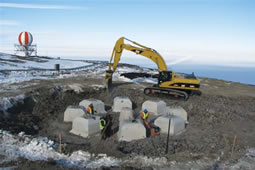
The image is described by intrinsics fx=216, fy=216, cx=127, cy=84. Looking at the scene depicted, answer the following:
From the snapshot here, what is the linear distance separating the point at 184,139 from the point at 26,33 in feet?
152

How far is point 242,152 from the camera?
30.9ft

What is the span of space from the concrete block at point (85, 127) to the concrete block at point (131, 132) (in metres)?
1.62

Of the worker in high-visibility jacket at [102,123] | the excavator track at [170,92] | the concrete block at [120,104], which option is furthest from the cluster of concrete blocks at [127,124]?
the excavator track at [170,92]

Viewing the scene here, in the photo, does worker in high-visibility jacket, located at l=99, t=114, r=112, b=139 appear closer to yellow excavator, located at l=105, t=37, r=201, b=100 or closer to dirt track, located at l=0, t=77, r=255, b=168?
dirt track, located at l=0, t=77, r=255, b=168

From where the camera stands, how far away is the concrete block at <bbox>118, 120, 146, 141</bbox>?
1112 centimetres

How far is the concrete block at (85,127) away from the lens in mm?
11602

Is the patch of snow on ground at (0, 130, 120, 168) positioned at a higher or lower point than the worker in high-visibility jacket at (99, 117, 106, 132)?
lower

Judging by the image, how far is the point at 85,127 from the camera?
Result: 11602 millimetres

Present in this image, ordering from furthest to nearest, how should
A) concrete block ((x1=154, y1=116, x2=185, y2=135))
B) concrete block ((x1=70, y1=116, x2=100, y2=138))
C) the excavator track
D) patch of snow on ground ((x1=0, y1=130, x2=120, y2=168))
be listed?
the excavator track < concrete block ((x1=154, y1=116, x2=185, y2=135)) < concrete block ((x1=70, y1=116, x2=100, y2=138)) < patch of snow on ground ((x1=0, y1=130, x2=120, y2=168))

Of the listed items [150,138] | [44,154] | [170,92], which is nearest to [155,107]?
[170,92]

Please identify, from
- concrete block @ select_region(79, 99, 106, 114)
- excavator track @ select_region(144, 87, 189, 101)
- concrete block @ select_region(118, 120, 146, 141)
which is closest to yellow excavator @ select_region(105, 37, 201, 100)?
excavator track @ select_region(144, 87, 189, 101)

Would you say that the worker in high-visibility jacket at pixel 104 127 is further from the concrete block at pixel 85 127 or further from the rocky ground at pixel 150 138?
the concrete block at pixel 85 127

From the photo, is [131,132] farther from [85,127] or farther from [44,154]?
[44,154]

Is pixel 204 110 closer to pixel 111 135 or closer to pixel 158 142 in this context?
pixel 158 142
